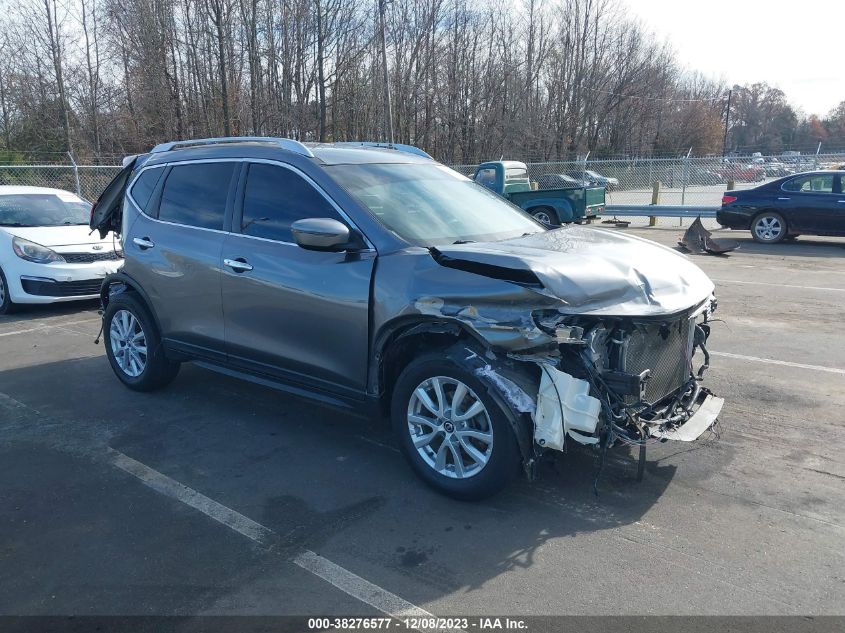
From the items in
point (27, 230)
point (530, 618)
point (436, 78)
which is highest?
point (436, 78)

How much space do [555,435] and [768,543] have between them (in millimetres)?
1169

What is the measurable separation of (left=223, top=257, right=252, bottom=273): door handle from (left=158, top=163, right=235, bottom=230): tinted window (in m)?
0.33

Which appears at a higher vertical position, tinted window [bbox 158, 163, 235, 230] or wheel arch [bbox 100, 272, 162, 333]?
tinted window [bbox 158, 163, 235, 230]

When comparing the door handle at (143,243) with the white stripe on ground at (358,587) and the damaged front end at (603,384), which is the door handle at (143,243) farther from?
the damaged front end at (603,384)

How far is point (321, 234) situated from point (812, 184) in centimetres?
1420

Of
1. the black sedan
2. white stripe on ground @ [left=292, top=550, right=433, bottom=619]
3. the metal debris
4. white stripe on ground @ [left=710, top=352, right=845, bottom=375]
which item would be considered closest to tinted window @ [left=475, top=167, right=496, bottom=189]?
the metal debris

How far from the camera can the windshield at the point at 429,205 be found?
14.1 ft

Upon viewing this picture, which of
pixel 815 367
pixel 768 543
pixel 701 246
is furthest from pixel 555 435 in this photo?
pixel 701 246

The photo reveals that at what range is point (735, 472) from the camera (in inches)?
162

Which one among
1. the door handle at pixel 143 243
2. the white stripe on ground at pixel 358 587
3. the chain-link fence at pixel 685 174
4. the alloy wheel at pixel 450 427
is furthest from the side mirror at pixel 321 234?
the chain-link fence at pixel 685 174

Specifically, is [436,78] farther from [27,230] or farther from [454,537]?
[454,537]

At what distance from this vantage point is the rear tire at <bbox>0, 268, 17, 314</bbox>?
9.16 metres

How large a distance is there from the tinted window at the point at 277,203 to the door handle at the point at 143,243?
116 cm

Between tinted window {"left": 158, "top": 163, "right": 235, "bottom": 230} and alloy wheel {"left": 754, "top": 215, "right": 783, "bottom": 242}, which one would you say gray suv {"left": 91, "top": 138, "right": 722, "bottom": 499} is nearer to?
tinted window {"left": 158, "top": 163, "right": 235, "bottom": 230}
